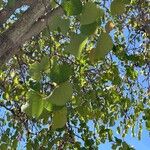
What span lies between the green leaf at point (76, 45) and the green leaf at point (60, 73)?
1.5 inches

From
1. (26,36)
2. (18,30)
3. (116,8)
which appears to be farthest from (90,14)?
(26,36)

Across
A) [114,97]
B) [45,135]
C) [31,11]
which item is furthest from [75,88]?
[31,11]

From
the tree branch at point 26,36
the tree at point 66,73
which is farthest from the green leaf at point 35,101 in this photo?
the tree branch at point 26,36

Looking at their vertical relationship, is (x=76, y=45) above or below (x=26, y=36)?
below

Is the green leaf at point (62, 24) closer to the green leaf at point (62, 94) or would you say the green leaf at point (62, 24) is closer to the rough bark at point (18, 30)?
the green leaf at point (62, 94)

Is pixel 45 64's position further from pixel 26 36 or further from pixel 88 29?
pixel 26 36

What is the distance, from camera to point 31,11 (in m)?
2.03

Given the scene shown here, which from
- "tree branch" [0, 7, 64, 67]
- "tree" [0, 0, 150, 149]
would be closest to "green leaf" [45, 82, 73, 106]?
"tree" [0, 0, 150, 149]

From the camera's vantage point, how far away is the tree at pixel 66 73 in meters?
0.91

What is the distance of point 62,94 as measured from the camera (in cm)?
89

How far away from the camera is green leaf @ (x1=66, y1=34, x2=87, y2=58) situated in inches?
35.2

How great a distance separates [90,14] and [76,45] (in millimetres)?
74

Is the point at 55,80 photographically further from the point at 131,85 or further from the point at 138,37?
the point at 138,37

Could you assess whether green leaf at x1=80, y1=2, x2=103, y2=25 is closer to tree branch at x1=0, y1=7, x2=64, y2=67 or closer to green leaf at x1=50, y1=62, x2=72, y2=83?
green leaf at x1=50, y1=62, x2=72, y2=83
